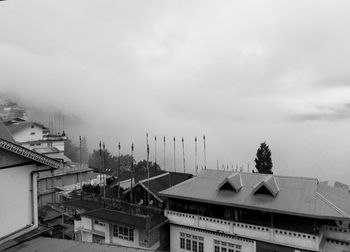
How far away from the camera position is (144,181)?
86.3 feet

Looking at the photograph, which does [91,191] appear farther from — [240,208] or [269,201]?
[269,201]

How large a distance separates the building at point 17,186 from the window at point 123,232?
15.4m

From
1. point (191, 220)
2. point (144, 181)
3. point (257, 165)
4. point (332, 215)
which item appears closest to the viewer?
point (332, 215)

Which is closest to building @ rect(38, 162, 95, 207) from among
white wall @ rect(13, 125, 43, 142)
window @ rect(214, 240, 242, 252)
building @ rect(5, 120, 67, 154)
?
building @ rect(5, 120, 67, 154)

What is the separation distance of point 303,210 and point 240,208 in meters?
4.30

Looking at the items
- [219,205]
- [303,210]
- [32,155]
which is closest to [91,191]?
[219,205]

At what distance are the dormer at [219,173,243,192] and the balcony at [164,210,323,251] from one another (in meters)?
2.32

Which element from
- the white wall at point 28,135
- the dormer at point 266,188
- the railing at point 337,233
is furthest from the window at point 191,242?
the white wall at point 28,135

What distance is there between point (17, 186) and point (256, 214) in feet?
53.1

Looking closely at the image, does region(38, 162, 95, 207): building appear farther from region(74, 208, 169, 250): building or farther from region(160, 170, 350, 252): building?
region(160, 170, 350, 252): building

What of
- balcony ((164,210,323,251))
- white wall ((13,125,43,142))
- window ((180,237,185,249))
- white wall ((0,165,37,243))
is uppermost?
white wall ((13,125,43,142))

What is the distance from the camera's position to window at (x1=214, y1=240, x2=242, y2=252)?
68.2 feet

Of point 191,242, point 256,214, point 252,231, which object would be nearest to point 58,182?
point 191,242

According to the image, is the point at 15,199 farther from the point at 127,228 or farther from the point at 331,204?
the point at 331,204
